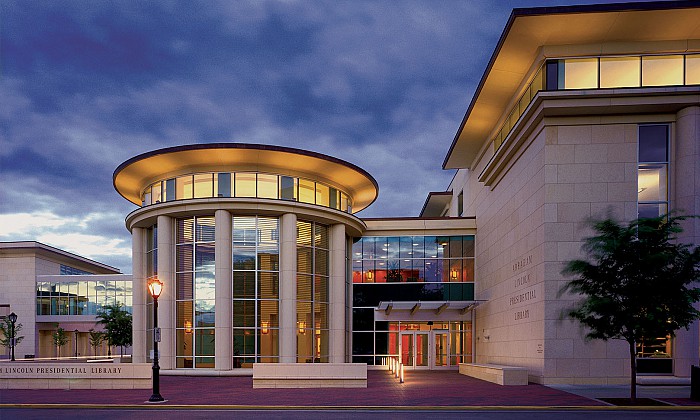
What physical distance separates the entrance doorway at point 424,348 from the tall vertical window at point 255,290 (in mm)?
9708

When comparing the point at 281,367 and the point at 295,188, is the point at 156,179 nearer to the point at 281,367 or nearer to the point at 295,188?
the point at 295,188

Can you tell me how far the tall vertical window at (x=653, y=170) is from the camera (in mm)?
24734

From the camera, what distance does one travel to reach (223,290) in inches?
1248

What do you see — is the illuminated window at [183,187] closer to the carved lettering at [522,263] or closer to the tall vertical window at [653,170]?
the carved lettering at [522,263]

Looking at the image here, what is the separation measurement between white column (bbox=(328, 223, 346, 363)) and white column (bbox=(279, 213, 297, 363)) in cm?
325

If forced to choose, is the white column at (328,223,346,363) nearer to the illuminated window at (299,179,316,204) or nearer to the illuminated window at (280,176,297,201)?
the illuminated window at (299,179,316,204)

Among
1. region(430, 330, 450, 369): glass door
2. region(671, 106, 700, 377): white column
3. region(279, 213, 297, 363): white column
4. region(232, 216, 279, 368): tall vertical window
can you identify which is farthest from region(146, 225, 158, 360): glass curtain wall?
region(671, 106, 700, 377): white column

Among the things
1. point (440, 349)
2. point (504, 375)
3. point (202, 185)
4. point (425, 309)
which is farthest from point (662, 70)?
point (202, 185)

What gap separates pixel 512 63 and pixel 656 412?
16272 mm

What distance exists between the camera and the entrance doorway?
38.4 meters

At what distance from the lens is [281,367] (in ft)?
76.4

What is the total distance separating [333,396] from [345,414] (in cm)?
381

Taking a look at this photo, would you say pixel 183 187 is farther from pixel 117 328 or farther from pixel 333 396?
pixel 333 396

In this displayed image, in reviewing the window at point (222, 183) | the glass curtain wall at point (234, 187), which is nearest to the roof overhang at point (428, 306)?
the glass curtain wall at point (234, 187)
